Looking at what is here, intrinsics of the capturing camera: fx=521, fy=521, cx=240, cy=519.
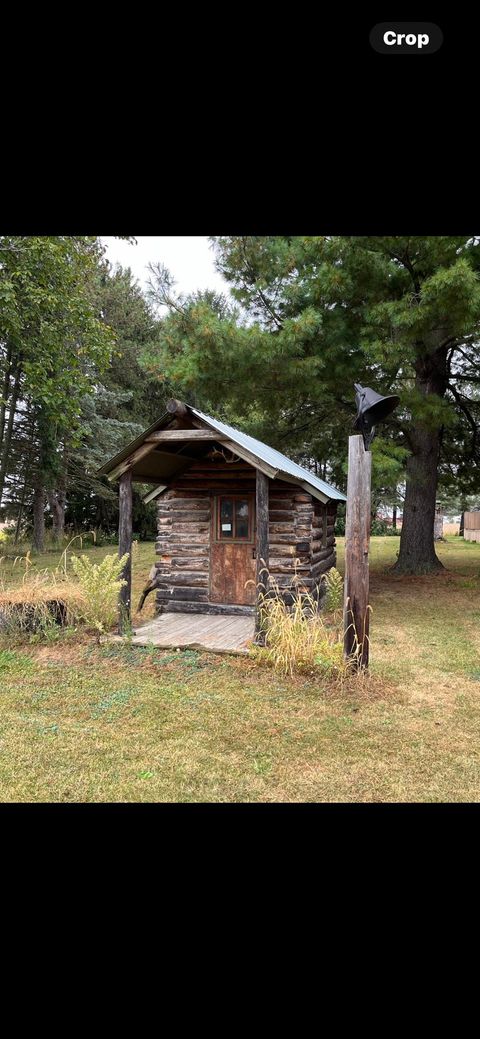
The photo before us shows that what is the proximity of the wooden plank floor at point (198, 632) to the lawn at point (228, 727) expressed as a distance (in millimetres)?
251

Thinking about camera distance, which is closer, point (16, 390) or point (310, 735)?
point (310, 735)

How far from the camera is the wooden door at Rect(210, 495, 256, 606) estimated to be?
26.7 ft

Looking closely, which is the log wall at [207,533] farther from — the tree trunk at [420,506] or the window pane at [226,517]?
the tree trunk at [420,506]

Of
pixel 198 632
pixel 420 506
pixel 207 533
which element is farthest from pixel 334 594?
pixel 420 506

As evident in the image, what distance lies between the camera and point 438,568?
1172 cm

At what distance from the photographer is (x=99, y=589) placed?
21.5 feet

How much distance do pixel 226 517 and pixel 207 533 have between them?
40 centimetres

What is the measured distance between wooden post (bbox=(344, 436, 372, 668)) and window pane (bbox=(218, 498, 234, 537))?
3.33 meters

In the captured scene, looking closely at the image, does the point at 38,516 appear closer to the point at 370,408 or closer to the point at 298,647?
the point at 298,647

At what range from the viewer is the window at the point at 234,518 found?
26.9ft
